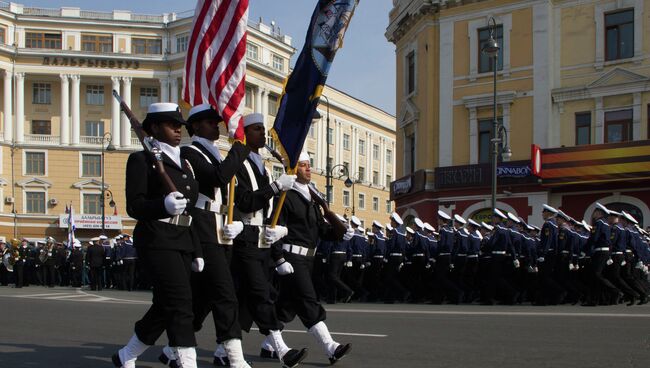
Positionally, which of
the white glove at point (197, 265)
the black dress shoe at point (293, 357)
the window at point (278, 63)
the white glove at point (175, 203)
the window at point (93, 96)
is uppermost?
the window at point (278, 63)

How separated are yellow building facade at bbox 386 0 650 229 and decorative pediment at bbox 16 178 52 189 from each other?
40797 millimetres

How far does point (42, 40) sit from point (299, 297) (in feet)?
221

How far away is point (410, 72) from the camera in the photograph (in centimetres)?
3856

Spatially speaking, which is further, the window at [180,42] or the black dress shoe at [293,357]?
the window at [180,42]

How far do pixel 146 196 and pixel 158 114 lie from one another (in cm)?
65

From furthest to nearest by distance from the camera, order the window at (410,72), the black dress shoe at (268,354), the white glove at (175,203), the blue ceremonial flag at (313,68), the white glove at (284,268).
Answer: the window at (410,72), the blue ceremonial flag at (313,68), the black dress shoe at (268,354), the white glove at (284,268), the white glove at (175,203)

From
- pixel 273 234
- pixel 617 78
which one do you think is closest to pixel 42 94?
pixel 617 78

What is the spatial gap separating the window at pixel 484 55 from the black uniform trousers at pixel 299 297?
90.7 feet

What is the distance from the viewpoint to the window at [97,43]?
230ft

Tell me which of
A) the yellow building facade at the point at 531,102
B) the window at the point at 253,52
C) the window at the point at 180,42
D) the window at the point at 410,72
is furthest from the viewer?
the window at the point at 253,52

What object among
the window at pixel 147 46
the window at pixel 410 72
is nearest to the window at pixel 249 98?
the window at pixel 147 46

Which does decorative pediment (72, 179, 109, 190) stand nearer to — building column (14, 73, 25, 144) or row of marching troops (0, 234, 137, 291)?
building column (14, 73, 25, 144)

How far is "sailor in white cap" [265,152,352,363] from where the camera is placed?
24.9ft

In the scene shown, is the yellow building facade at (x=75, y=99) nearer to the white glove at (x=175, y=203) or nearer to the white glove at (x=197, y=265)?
the white glove at (x=197, y=265)
